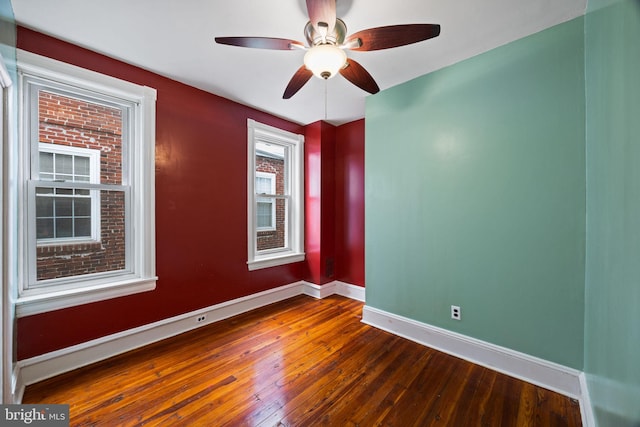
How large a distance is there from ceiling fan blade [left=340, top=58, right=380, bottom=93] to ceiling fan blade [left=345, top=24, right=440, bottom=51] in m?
0.18

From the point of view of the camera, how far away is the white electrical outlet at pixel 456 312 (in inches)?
84.6

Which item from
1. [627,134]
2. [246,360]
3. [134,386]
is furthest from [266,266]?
[627,134]

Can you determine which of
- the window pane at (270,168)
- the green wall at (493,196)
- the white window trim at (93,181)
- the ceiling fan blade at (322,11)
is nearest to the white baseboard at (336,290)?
the green wall at (493,196)

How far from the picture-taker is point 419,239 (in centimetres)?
242

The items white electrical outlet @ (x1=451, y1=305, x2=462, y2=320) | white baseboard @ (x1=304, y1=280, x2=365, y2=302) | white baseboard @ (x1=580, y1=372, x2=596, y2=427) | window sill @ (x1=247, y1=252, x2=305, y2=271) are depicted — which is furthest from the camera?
white baseboard @ (x1=304, y1=280, x2=365, y2=302)

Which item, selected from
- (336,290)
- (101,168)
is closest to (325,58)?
(101,168)

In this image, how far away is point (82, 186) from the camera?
202 centimetres

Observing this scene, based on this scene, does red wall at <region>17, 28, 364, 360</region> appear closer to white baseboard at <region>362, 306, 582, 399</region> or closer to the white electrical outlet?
white baseboard at <region>362, 306, 582, 399</region>

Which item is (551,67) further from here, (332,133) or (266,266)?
(266,266)

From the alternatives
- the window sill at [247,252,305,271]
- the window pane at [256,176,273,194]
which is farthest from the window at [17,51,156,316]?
the window pane at [256,176,273,194]

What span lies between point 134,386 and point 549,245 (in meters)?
3.19

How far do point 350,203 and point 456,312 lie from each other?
78.1 inches

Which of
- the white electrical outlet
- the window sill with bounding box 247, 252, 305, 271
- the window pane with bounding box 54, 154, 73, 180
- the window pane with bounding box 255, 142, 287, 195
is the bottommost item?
the white electrical outlet

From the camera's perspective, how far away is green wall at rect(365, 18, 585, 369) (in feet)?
5.52
